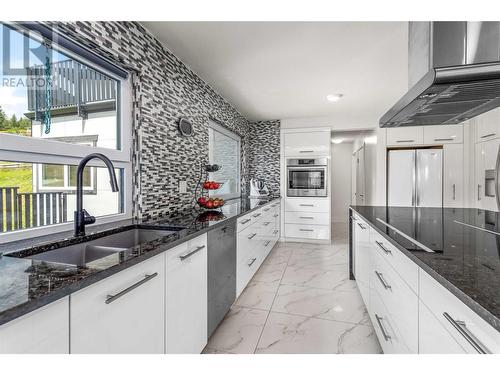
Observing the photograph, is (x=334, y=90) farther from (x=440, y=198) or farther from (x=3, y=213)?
(x=3, y=213)

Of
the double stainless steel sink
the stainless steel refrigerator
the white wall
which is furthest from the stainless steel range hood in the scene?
the white wall

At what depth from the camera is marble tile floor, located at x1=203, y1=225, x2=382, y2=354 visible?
1.72 meters

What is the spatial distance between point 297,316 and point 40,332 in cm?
184

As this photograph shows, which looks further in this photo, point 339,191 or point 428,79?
point 339,191

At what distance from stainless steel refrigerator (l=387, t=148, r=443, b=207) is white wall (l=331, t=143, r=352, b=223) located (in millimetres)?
3043

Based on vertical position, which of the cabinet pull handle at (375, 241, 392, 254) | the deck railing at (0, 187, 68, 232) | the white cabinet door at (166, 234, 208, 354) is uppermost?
the deck railing at (0, 187, 68, 232)

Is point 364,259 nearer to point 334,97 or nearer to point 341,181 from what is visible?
point 334,97

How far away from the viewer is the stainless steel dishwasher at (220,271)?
5.50 feet

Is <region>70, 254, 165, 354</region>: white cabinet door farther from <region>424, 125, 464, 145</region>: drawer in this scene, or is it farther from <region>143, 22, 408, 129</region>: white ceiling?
<region>424, 125, 464, 145</region>: drawer

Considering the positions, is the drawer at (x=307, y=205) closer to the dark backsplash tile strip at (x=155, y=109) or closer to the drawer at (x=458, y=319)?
the dark backsplash tile strip at (x=155, y=109)

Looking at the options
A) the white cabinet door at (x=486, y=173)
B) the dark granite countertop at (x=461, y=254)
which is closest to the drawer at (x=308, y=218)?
the white cabinet door at (x=486, y=173)
